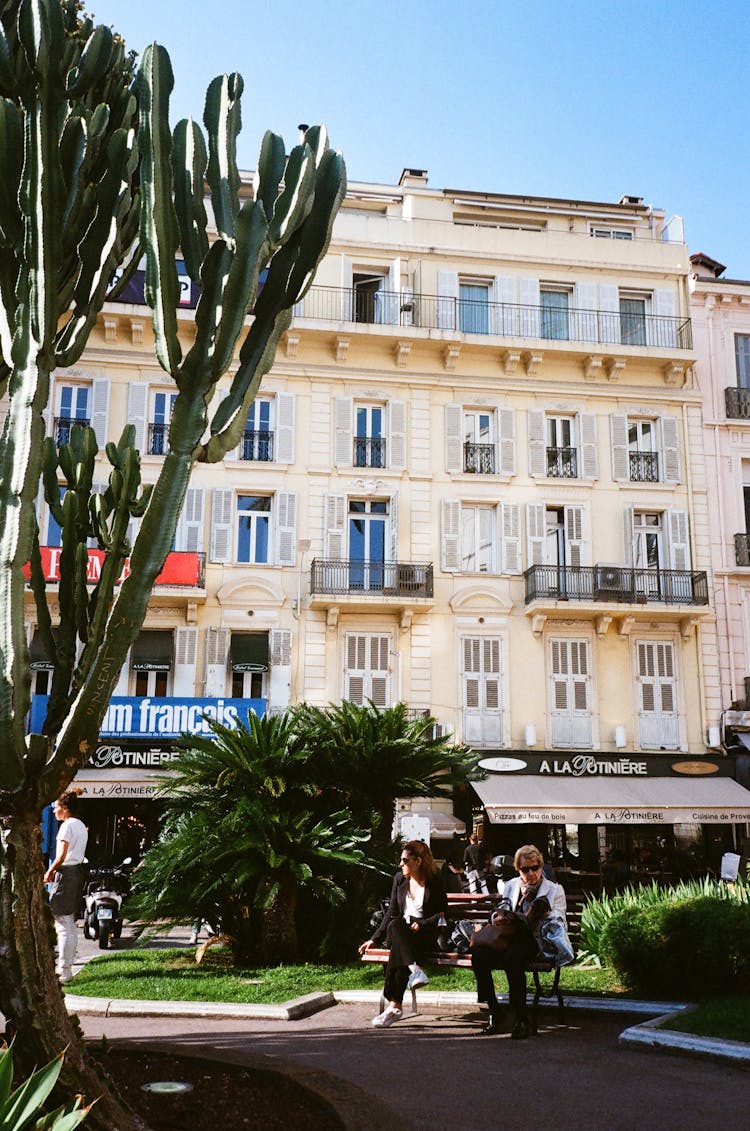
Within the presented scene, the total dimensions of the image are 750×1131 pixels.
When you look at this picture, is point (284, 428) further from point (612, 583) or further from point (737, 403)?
point (737, 403)

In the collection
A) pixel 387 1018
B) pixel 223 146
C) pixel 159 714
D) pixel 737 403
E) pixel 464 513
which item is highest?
pixel 737 403

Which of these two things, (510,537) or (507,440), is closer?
(510,537)

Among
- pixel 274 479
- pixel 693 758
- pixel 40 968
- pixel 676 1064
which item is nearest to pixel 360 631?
pixel 274 479

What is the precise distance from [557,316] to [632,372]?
2237 mm

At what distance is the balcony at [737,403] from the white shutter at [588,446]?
11.3ft

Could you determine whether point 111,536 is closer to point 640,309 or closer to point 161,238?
point 161,238

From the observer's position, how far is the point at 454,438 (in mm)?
25047

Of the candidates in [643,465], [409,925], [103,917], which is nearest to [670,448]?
[643,465]

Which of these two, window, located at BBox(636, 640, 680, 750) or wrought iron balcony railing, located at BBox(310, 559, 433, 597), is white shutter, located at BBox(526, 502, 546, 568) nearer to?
wrought iron balcony railing, located at BBox(310, 559, 433, 597)

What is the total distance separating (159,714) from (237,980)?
1321cm

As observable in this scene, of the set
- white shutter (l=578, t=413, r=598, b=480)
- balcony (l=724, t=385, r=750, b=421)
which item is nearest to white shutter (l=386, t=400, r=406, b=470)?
white shutter (l=578, t=413, r=598, b=480)

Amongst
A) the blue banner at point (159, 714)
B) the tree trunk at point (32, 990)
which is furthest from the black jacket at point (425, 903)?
the blue banner at point (159, 714)

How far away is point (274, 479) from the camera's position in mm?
24312

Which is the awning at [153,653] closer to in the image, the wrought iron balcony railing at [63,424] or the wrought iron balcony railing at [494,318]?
the wrought iron balcony railing at [63,424]
